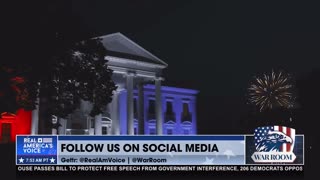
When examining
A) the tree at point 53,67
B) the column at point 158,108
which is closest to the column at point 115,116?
the column at point 158,108

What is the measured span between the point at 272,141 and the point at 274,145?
19 centimetres

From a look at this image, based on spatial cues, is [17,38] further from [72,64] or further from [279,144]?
[279,144]

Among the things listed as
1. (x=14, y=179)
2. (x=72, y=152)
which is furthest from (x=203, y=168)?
(x=14, y=179)

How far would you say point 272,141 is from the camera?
78.4 ft

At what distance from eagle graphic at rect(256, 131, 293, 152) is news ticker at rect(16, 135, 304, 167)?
5cm


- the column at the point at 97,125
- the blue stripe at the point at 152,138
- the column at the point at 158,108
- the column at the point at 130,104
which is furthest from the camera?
the column at the point at 158,108

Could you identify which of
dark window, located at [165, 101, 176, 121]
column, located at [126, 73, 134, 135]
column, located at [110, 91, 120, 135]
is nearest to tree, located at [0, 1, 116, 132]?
column, located at [126, 73, 134, 135]

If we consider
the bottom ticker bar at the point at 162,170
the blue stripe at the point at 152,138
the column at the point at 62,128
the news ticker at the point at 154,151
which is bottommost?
the bottom ticker bar at the point at 162,170

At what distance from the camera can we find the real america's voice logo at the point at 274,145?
77.4 feet

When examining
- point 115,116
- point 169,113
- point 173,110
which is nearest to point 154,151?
point 115,116

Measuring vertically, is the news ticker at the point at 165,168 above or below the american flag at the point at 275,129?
below

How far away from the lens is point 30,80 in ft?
117

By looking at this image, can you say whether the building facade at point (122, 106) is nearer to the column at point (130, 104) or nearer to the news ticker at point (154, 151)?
the column at point (130, 104)

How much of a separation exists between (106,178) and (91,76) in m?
16.8
